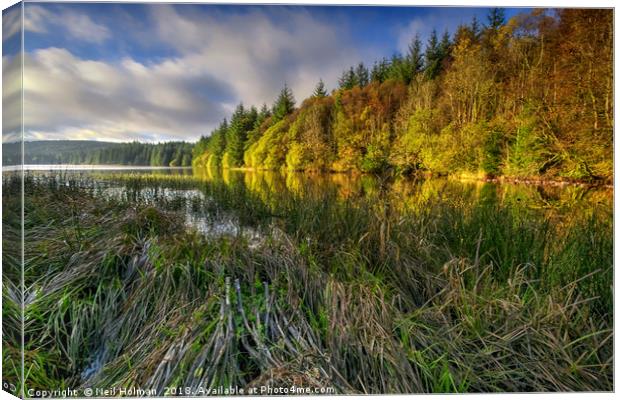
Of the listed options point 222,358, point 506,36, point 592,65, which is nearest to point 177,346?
point 222,358

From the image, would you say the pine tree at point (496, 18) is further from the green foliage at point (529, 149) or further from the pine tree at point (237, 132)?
the pine tree at point (237, 132)

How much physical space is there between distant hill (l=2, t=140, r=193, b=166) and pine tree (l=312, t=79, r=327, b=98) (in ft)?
2.86

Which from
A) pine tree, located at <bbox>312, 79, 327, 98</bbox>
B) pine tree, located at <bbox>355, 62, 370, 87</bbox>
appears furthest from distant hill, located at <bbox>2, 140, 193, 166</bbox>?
pine tree, located at <bbox>355, 62, 370, 87</bbox>

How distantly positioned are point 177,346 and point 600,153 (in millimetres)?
2595

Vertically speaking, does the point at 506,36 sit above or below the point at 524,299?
above

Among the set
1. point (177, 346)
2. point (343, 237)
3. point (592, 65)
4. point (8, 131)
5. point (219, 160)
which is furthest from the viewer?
point (219, 160)

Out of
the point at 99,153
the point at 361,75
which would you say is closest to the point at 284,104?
the point at 361,75

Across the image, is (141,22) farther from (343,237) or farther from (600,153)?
(600,153)

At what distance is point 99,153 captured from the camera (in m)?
1.96

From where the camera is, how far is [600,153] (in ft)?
6.18

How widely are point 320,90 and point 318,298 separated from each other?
1.27 metres

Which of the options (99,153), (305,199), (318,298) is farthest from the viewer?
(305,199)

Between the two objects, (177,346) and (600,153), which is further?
(600,153)

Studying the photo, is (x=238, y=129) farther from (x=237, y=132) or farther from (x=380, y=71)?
(x=380, y=71)
